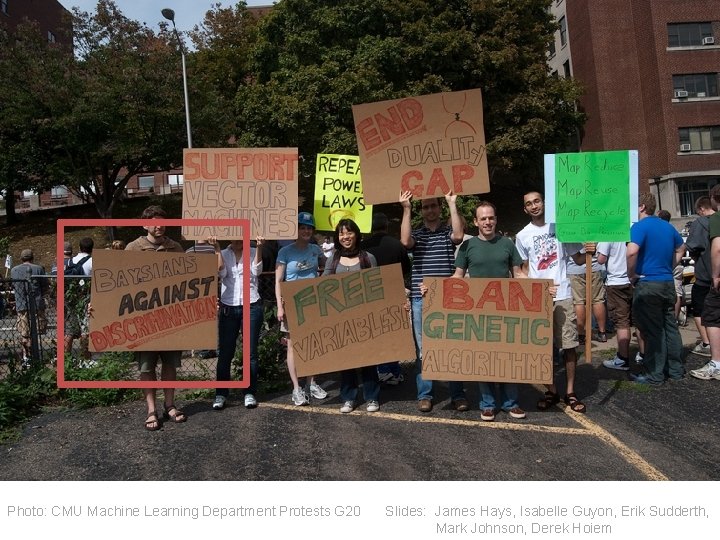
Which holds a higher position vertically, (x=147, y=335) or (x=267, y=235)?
(x=267, y=235)

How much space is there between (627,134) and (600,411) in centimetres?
3382

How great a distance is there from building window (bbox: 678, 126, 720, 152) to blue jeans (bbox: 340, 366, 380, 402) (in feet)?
113

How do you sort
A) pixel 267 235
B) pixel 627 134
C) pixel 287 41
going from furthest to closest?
pixel 627 134, pixel 287 41, pixel 267 235

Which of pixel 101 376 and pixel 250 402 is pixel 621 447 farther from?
pixel 101 376

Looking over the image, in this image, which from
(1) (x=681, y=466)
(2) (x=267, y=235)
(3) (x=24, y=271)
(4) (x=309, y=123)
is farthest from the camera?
(4) (x=309, y=123)

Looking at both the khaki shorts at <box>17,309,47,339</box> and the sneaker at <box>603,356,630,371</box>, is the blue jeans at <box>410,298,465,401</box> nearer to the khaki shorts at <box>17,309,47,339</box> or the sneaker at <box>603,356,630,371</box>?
the sneaker at <box>603,356,630,371</box>

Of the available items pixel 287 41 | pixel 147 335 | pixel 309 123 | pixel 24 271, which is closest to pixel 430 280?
pixel 147 335

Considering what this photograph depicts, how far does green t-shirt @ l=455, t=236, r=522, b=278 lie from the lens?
15.3 ft

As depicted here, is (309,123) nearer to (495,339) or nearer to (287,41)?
(287,41)

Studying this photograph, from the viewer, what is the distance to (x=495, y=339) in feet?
15.2

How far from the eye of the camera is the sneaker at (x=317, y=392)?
5369 mm

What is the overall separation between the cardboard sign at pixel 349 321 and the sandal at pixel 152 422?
1.29m

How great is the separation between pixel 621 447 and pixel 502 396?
1.10 m

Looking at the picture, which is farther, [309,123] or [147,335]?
[309,123]
